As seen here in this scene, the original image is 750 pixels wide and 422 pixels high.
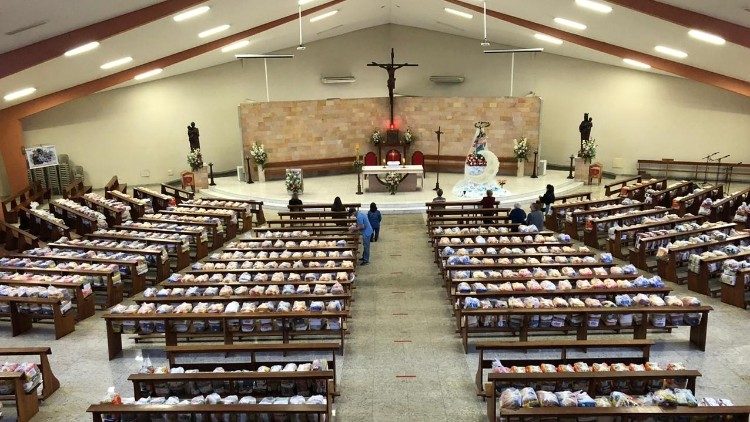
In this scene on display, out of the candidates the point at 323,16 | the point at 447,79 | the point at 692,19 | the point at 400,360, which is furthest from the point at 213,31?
the point at 692,19

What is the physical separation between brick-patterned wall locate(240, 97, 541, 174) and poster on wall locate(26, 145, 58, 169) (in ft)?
20.2

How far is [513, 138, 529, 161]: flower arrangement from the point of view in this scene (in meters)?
20.3

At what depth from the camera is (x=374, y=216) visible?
13.7m

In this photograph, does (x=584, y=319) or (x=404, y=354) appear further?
(x=404, y=354)

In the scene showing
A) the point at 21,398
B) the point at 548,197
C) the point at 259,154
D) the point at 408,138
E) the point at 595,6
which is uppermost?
the point at 595,6

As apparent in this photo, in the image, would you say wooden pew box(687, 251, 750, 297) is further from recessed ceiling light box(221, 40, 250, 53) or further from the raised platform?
recessed ceiling light box(221, 40, 250, 53)

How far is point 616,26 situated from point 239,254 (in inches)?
417

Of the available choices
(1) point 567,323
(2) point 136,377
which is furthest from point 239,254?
(1) point 567,323

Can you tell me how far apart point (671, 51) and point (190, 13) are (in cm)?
1236

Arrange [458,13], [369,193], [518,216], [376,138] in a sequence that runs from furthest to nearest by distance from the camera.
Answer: [376,138] < [369,193] < [458,13] < [518,216]

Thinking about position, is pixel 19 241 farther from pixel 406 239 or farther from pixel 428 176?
pixel 428 176

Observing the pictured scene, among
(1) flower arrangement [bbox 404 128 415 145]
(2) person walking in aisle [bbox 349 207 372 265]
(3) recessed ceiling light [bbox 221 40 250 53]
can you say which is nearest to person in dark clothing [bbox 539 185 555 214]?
(2) person walking in aisle [bbox 349 207 372 265]

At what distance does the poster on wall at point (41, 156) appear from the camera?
16984 mm

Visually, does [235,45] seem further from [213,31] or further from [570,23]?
[570,23]
